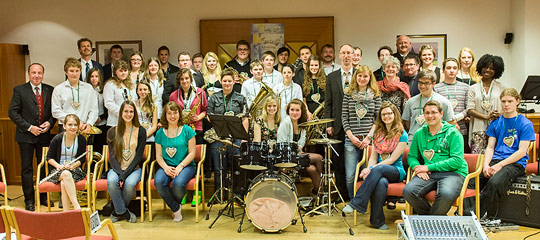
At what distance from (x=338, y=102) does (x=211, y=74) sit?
1.75 metres

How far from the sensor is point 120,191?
5.34 m

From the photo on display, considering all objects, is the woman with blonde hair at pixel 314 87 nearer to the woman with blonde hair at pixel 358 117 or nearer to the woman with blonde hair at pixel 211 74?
the woman with blonde hair at pixel 358 117

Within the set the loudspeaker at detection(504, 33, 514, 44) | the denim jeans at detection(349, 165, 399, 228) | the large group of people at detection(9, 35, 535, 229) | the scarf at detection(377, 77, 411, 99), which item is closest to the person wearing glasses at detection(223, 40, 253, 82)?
the large group of people at detection(9, 35, 535, 229)

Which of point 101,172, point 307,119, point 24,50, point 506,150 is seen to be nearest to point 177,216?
point 101,172

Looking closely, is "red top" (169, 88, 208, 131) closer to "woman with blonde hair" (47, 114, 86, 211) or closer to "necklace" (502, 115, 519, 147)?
"woman with blonde hair" (47, 114, 86, 211)

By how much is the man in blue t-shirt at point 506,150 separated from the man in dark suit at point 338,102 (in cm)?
155

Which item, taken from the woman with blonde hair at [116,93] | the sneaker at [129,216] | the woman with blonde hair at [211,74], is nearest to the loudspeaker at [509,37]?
the woman with blonde hair at [211,74]

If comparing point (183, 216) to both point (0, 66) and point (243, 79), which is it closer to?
point (243, 79)

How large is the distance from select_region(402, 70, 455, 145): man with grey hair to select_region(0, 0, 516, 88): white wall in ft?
8.47

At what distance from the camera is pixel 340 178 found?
596 cm

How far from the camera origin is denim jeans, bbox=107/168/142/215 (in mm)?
5316

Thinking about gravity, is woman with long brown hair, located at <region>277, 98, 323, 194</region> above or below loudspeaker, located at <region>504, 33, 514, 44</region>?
below

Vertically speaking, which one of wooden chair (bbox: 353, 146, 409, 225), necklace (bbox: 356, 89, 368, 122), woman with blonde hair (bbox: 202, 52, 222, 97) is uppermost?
woman with blonde hair (bbox: 202, 52, 222, 97)

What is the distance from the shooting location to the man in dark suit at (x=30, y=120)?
6.02m
